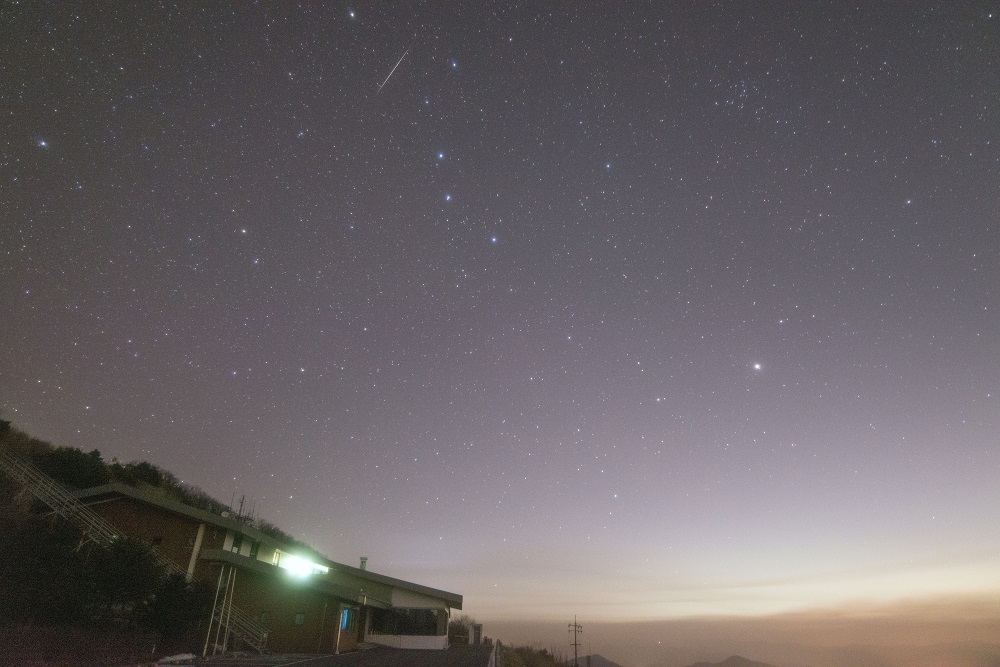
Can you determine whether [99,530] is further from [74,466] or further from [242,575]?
[74,466]

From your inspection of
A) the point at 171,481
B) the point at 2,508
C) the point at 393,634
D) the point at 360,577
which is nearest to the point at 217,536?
the point at 2,508

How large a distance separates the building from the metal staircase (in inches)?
2.7

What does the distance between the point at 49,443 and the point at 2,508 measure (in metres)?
26.1

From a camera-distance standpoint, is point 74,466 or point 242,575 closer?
point 242,575

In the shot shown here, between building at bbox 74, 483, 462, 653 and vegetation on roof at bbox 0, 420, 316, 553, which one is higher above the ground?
vegetation on roof at bbox 0, 420, 316, 553

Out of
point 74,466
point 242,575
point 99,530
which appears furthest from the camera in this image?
point 74,466

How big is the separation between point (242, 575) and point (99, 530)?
5.92 m

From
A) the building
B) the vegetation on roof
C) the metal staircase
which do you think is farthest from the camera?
the vegetation on roof

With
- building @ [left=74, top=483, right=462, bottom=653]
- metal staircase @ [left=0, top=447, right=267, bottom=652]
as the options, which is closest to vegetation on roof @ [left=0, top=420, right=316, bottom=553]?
building @ [left=74, top=483, right=462, bottom=653]

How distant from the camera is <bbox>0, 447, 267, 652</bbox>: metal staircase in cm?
2289

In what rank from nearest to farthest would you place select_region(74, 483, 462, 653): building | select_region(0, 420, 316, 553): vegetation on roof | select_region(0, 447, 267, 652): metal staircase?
select_region(0, 447, 267, 652): metal staircase → select_region(74, 483, 462, 653): building → select_region(0, 420, 316, 553): vegetation on roof

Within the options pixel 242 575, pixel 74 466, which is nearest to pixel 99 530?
pixel 242 575

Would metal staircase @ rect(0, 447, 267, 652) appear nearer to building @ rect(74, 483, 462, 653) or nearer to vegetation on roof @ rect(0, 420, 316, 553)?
building @ rect(74, 483, 462, 653)

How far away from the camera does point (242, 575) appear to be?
25.8 metres
